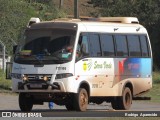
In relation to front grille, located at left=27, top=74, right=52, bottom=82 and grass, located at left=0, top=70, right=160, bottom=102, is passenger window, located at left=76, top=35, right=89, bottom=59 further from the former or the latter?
grass, located at left=0, top=70, right=160, bottom=102

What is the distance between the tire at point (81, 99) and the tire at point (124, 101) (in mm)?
2450

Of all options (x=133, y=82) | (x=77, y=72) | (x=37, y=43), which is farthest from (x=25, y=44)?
(x=133, y=82)

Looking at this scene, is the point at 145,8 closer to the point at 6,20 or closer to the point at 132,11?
the point at 132,11

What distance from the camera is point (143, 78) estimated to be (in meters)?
27.2

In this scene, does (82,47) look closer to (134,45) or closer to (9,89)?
(134,45)

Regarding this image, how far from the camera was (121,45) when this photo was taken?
86.5 feet

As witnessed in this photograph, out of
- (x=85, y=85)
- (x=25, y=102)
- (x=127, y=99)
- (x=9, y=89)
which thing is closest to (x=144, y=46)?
(x=127, y=99)

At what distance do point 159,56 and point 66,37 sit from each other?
40886 millimetres

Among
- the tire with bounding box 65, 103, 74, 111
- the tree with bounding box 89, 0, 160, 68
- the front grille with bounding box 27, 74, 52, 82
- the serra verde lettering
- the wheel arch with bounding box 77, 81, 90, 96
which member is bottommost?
the tire with bounding box 65, 103, 74, 111

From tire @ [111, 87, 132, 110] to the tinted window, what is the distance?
5.16 ft

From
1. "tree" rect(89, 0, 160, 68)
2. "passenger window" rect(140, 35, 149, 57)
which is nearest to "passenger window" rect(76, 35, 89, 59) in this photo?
"passenger window" rect(140, 35, 149, 57)

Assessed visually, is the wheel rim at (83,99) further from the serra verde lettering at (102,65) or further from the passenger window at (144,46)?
the passenger window at (144,46)

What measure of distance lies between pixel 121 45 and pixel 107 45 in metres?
0.86

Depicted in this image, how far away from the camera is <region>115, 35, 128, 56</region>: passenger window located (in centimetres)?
2611
